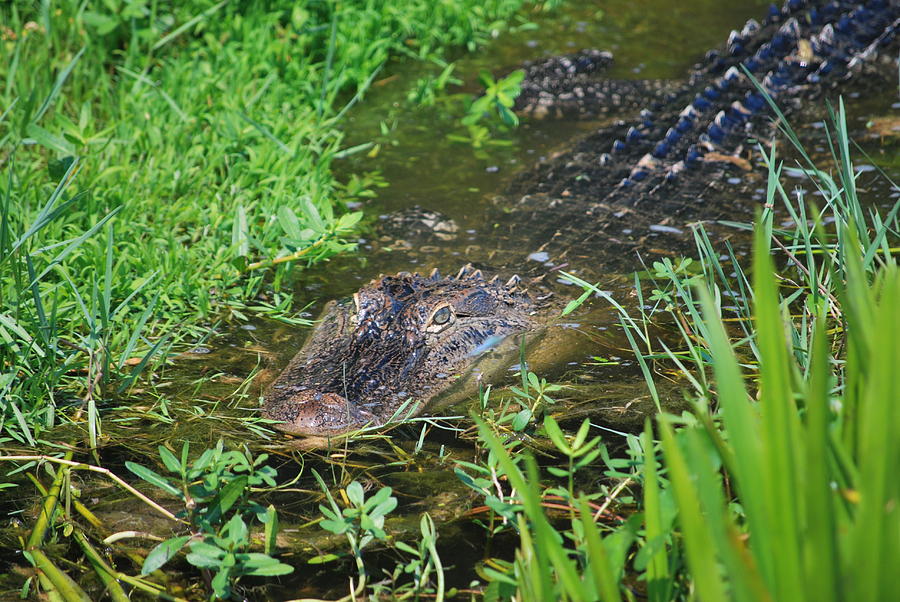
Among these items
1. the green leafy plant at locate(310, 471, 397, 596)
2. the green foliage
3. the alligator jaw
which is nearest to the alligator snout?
the alligator jaw

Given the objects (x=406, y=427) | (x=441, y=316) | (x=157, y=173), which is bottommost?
(x=157, y=173)

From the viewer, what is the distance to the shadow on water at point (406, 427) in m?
2.36

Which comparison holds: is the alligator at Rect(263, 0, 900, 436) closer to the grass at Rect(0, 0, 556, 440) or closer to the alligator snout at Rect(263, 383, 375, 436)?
the alligator snout at Rect(263, 383, 375, 436)

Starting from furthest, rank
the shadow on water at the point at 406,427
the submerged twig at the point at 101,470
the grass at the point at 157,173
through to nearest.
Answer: the grass at the point at 157,173, the shadow on water at the point at 406,427, the submerged twig at the point at 101,470

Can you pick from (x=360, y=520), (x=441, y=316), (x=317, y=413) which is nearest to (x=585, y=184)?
(x=441, y=316)

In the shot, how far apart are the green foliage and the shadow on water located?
0.54ft

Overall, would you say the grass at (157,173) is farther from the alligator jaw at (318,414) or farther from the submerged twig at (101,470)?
the alligator jaw at (318,414)

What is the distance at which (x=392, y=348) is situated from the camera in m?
3.09

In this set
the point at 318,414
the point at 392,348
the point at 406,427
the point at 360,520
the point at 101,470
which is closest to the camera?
the point at 360,520

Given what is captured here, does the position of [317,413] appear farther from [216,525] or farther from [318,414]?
[216,525]

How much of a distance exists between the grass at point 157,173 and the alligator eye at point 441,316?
0.67 m

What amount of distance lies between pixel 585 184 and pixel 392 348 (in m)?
2.20

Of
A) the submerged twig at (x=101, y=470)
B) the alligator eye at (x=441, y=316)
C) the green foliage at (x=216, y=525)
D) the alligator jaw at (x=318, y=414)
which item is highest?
the green foliage at (x=216, y=525)

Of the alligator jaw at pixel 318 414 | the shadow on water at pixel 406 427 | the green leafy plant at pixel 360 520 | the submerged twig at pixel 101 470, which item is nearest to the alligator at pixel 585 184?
the alligator jaw at pixel 318 414
